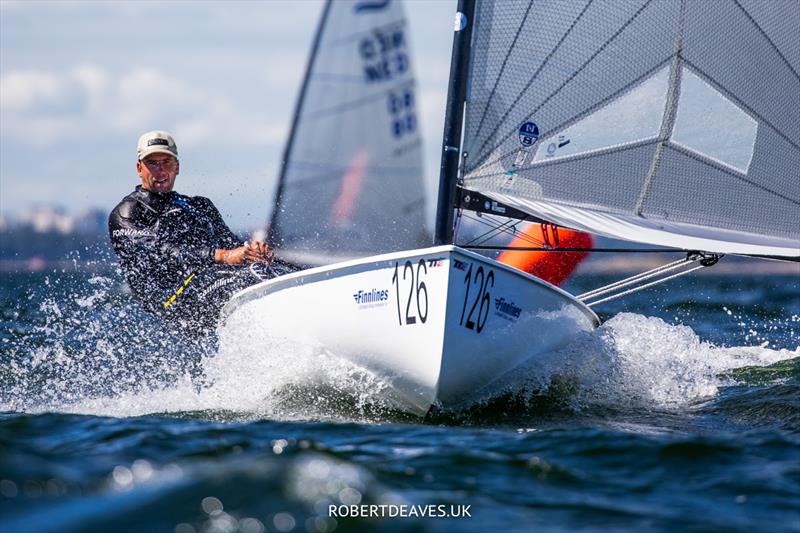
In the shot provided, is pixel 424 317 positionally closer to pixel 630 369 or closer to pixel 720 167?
pixel 630 369

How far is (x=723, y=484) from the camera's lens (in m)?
3.51

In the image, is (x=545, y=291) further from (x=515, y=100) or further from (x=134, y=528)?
(x=134, y=528)

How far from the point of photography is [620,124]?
547 centimetres

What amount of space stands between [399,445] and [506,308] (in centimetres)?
104

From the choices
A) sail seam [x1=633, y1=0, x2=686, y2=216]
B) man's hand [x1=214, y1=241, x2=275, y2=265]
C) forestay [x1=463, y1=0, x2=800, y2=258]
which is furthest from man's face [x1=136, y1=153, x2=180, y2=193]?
sail seam [x1=633, y1=0, x2=686, y2=216]

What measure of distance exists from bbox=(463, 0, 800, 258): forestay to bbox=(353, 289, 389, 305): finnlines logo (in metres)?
→ 0.91

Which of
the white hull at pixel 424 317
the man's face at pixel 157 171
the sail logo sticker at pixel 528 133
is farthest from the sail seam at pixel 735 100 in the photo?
the man's face at pixel 157 171

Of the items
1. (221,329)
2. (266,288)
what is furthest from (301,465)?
(221,329)

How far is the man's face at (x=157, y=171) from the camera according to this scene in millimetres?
6102

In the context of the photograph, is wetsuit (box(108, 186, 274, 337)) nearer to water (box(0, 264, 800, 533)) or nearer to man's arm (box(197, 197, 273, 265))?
man's arm (box(197, 197, 273, 265))

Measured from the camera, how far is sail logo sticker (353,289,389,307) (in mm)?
4719

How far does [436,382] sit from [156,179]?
2.48 metres

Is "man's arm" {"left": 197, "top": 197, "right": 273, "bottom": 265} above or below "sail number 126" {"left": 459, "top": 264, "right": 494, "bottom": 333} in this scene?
above

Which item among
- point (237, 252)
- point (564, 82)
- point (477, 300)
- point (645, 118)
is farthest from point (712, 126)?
point (237, 252)
